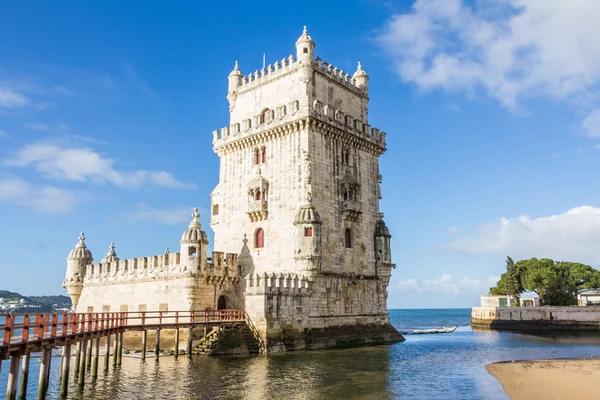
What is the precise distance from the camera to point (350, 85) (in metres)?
46.4

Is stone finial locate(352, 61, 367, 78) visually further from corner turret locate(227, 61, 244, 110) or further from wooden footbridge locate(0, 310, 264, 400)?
wooden footbridge locate(0, 310, 264, 400)

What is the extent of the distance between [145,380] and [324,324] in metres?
16.1

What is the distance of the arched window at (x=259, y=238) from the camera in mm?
41003

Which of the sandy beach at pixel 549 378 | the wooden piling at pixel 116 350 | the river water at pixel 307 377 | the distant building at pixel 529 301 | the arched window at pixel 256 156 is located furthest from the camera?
the distant building at pixel 529 301

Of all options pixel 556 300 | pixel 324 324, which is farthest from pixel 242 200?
pixel 556 300

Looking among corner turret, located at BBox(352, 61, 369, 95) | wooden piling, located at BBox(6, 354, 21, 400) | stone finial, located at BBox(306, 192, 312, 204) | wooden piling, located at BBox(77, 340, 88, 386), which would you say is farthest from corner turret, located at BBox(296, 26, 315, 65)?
wooden piling, located at BBox(6, 354, 21, 400)

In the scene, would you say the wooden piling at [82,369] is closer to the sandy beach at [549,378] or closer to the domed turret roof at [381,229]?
the sandy beach at [549,378]

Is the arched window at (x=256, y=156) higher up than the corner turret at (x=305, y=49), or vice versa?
the corner turret at (x=305, y=49)

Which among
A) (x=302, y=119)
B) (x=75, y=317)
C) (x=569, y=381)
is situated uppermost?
(x=302, y=119)

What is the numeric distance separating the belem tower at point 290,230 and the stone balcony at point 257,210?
10cm

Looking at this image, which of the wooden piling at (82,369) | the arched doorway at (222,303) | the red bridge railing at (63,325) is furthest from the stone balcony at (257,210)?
the wooden piling at (82,369)

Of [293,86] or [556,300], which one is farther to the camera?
[556,300]

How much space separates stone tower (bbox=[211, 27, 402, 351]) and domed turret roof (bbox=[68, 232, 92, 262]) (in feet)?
45.3

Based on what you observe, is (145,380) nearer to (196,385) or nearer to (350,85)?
(196,385)
